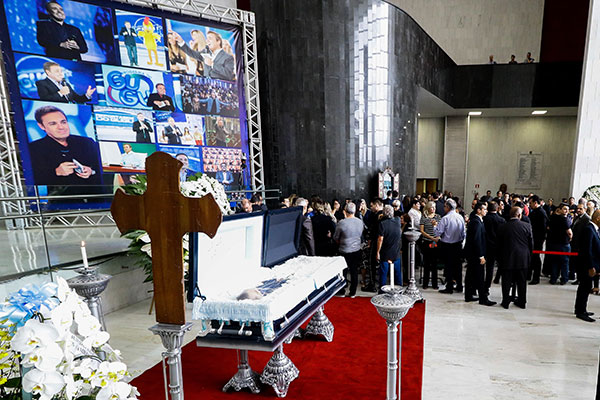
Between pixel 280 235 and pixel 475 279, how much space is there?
361cm

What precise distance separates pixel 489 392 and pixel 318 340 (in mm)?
1852

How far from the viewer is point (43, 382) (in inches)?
27.0

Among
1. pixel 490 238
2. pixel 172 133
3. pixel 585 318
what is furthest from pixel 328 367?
pixel 172 133

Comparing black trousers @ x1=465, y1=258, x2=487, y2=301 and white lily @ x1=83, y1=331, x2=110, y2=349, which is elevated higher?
white lily @ x1=83, y1=331, x2=110, y2=349

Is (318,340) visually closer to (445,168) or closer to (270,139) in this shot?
(270,139)

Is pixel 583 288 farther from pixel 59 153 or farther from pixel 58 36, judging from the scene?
pixel 58 36

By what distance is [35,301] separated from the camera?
2.59ft

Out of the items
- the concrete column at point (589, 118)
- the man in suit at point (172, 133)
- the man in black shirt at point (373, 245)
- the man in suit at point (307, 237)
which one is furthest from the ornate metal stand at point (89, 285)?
the concrete column at point (589, 118)

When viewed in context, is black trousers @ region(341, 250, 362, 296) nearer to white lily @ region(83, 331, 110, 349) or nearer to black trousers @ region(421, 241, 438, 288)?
black trousers @ region(421, 241, 438, 288)

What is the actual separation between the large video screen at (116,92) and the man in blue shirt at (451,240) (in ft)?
15.3

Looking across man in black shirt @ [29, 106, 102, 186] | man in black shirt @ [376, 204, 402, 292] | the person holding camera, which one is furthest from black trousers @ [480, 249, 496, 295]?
man in black shirt @ [29, 106, 102, 186]

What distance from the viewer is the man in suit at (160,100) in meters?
8.56

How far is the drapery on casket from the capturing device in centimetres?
251

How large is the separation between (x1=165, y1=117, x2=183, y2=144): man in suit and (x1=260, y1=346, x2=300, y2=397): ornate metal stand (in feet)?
23.5
